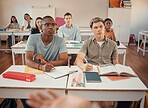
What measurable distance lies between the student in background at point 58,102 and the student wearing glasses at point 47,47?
5.32 feet

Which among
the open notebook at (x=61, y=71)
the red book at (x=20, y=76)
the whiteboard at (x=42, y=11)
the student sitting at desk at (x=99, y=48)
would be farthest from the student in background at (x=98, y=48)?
the whiteboard at (x=42, y=11)

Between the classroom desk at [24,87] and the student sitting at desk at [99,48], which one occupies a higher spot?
the student sitting at desk at [99,48]

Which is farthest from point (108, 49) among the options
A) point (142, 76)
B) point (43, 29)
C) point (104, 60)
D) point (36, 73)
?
point (142, 76)

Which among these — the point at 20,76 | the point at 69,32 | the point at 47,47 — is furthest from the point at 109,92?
the point at 69,32

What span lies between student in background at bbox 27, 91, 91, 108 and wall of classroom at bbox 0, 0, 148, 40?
7.09 metres

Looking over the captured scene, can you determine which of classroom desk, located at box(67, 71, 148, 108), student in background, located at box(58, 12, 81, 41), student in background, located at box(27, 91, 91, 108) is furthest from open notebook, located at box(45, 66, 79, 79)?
student in background, located at box(58, 12, 81, 41)

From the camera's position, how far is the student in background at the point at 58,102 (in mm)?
503

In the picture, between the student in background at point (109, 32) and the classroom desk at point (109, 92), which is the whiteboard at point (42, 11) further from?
the classroom desk at point (109, 92)

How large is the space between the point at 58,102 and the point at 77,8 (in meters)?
7.15

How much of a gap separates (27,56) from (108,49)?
997mm

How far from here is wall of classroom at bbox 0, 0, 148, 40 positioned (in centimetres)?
734

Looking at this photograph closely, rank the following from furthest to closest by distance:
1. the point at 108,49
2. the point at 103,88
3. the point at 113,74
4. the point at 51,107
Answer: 1. the point at 108,49
2. the point at 113,74
3. the point at 103,88
4. the point at 51,107

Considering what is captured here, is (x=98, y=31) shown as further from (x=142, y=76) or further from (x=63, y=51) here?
(x=142, y=76)

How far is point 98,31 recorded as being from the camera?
230 centimetres
